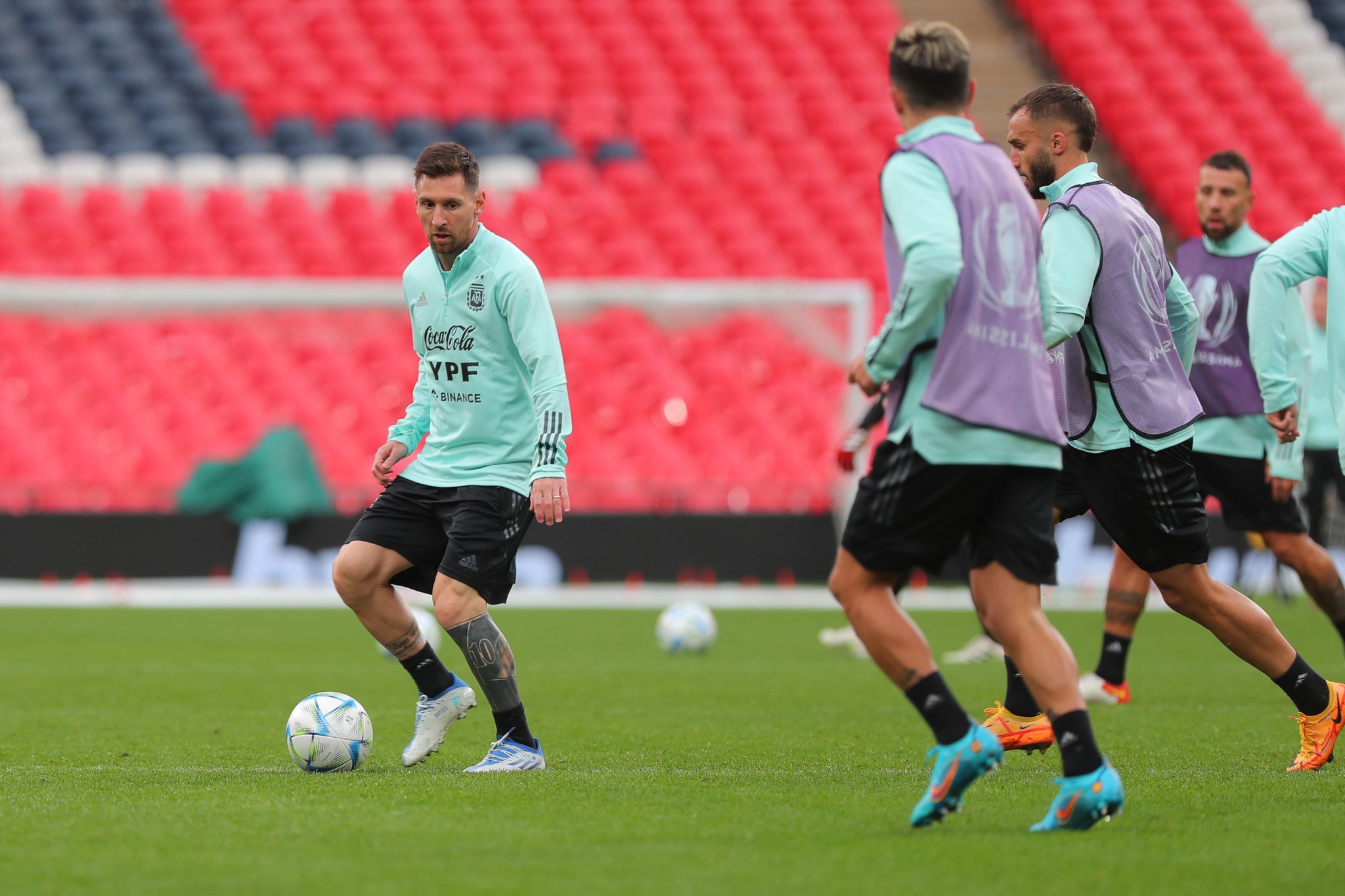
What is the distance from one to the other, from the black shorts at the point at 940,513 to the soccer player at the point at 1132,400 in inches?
43.9

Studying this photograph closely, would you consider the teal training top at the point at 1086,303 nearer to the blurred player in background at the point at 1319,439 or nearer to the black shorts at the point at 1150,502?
the black shorts at the point at 1150,502

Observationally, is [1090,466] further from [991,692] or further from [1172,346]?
[991,692]

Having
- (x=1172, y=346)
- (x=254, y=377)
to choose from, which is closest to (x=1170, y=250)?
(x=254, y=377)

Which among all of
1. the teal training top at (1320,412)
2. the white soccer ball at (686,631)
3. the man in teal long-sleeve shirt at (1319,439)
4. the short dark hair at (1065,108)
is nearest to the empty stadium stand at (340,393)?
the man in teal long-sleeve shirt at (1319,439)

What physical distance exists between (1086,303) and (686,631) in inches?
202

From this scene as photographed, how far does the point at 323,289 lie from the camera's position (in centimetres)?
1468

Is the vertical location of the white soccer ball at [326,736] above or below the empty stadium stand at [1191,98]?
below

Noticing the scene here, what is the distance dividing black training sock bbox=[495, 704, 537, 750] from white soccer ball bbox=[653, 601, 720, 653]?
171 inches

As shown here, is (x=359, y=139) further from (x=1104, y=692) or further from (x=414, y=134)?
(x=1104, y=692)

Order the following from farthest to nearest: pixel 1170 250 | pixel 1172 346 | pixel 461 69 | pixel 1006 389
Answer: pixel 461 69, pixel 1170 250, pixel 1172 346, pixel 1006 389

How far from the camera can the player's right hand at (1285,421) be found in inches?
222

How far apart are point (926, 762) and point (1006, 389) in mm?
1878

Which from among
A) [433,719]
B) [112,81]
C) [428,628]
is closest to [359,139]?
[112,81]

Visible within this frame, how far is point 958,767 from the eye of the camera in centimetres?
396
